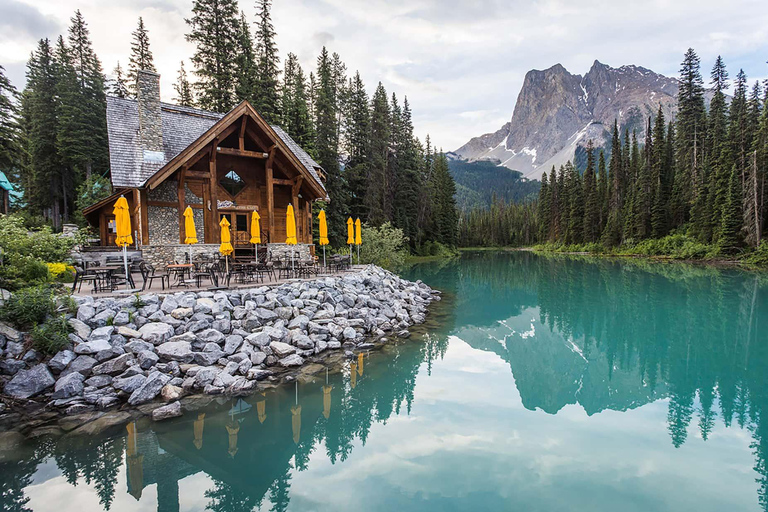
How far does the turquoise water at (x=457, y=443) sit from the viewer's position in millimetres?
5348

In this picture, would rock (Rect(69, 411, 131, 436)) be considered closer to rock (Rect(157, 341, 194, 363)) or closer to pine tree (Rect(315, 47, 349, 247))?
rock (Rect(157, 341, 194, 363))

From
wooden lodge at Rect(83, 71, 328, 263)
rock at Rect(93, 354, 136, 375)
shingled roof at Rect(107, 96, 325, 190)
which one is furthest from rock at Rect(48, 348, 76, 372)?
shingled roof at Rect(107, 96, 325, 190)

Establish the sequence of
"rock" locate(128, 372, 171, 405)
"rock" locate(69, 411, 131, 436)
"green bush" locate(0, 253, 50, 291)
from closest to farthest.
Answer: "rock" locate(69, 411, 131, 436) < "rock" locate(128, 372, 171, 405) < "green bush" locate(0, 253, 50, 291)

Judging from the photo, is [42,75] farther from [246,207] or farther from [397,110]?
[397,110]

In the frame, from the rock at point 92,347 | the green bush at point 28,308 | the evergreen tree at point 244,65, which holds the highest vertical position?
the evergreen tree at point 244,65

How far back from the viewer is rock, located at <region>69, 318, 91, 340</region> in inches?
332

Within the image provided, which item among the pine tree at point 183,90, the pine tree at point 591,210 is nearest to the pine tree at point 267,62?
the pine tree at point 183,90

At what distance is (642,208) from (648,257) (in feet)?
23.9

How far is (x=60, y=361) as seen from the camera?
7746mm

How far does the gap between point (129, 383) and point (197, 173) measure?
10.2 meters

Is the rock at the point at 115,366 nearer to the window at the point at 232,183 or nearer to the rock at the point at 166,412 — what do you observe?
the rock at the point at 166,412

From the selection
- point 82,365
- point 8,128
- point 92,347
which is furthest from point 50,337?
point 8,128

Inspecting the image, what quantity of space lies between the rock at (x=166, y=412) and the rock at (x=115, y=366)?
1.64 meters

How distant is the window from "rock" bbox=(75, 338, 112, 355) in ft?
34.5
